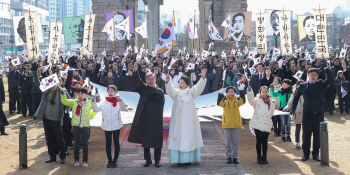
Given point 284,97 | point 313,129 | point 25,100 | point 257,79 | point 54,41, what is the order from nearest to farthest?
point 313,129 → point 284,97 → point 257,79 → point 25,100 → point 54,41

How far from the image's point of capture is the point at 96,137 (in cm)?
1140

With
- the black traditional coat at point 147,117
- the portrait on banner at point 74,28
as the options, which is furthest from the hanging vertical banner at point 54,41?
the black traditional coat at point 147,117

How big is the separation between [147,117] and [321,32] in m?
11.8

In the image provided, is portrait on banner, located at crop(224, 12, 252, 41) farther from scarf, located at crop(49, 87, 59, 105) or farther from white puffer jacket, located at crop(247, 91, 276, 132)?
scarf, located at crop(49, 87, 59, 105)

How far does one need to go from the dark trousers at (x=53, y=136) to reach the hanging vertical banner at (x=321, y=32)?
1172cm

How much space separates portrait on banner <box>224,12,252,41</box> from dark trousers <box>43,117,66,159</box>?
A: 19044 millimetres

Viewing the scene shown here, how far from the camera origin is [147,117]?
797cm

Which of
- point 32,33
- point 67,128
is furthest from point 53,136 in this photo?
point 32,33

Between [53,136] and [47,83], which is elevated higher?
[47,83]

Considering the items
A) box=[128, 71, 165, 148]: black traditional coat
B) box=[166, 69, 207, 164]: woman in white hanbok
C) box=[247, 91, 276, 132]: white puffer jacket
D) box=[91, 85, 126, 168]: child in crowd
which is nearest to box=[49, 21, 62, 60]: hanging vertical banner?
box=[91, 85, 126, 168]: child in crowd

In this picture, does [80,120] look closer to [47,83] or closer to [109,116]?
[109,116]

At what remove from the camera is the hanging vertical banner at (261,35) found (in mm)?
21953

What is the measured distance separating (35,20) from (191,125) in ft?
40.3

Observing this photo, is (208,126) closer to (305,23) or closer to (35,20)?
(35,20)
